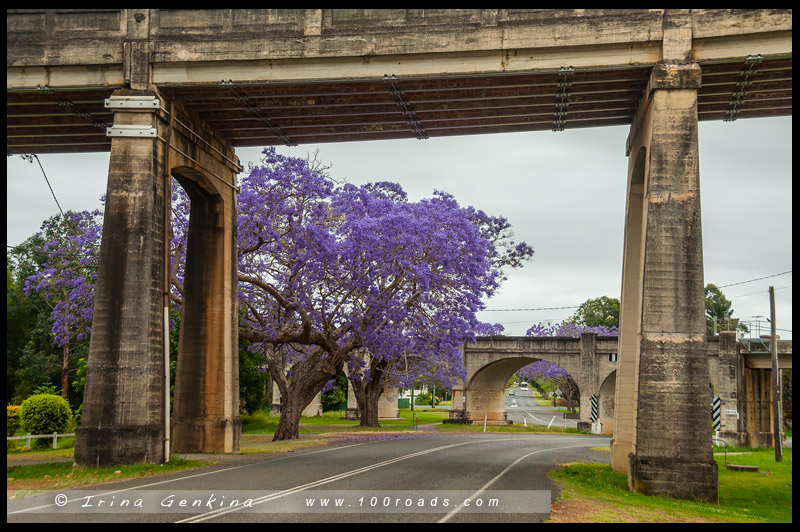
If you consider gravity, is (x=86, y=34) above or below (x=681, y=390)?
above

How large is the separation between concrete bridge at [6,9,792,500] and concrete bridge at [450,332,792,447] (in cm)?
2233

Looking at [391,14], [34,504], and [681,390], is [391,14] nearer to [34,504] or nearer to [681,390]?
[681,390]

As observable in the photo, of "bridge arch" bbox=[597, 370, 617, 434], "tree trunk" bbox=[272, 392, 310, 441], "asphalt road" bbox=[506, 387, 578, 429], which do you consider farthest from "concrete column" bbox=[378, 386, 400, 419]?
"tree trunk" bbox=[272, 392, 310, 441]

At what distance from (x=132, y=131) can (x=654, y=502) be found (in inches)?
562

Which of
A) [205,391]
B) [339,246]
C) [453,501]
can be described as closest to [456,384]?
[339,246]

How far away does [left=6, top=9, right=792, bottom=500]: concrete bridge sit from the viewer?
52.9ft

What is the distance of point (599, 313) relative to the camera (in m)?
97.4

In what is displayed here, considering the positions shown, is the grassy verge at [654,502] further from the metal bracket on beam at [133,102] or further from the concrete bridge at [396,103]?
the metal bracket on beam at [133,102]

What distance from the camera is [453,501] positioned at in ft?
42.3

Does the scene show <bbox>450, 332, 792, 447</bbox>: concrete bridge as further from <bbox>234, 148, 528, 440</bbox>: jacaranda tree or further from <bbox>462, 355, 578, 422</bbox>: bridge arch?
<bbox>234, 148, 528, 440</bbox>: jacaranda tree

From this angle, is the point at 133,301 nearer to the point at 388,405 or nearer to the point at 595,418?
the point at 595,418

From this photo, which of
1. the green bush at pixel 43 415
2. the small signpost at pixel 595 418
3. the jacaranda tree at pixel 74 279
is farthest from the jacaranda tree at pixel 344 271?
the small signpost at pixel 595 418

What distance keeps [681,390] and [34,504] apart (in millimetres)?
12256
